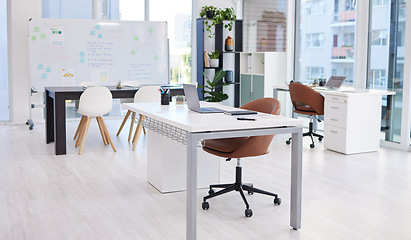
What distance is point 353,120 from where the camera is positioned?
5.92 metres

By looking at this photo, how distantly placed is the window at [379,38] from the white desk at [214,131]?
364 cm

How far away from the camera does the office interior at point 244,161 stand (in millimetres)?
3502

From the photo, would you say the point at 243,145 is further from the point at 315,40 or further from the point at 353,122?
the point at 315,40

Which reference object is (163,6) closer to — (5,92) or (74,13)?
(74,13)

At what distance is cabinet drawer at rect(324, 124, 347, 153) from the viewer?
5945mm

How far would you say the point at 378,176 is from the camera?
16.1 ft

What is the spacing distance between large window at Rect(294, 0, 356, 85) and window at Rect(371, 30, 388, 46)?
374 millimetres

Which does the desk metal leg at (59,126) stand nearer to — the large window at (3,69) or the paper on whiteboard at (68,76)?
the paper on whiteboard at (68,76)

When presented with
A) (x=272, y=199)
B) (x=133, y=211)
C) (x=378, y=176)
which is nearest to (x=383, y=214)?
(x=272, y=199)

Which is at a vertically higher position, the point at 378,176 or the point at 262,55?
the point at 262,55

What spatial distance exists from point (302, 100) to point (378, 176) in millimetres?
→ 1788

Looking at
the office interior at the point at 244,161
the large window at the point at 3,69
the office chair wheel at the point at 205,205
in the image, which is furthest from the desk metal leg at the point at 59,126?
the large window at the point at 3,69

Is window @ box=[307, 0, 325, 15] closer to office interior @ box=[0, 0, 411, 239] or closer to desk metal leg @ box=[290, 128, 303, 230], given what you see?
office interior @ box=[0, 0, 411, 239]

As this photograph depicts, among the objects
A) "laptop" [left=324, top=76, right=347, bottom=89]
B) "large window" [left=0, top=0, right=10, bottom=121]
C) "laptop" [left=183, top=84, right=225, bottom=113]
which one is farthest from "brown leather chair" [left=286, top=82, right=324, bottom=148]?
"large window" [left=0, top=0, right=10, bottom=121]
